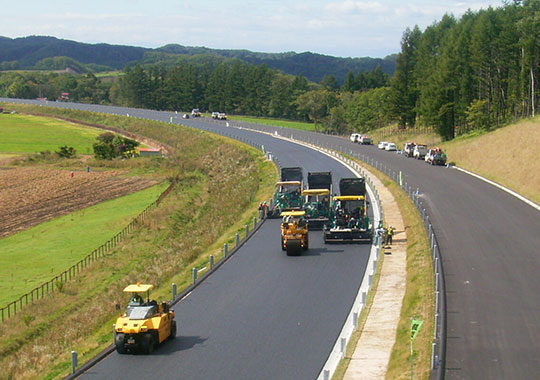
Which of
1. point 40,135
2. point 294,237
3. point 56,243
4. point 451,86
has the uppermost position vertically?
point 451,86

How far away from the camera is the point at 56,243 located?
49.3 meters

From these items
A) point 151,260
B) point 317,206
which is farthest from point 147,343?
point 317,206

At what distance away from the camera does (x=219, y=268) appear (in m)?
34.0

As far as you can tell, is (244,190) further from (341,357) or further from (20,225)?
(341,357)

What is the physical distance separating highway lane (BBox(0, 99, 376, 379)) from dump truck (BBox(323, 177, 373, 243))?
0.63 meters

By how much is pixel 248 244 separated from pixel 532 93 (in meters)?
59.9

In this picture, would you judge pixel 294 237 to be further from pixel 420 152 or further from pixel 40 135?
pixel 40 135

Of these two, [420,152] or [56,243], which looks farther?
[420,152]

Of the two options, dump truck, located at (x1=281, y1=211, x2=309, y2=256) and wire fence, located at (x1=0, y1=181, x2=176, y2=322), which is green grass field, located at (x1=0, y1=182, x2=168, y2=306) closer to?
wire fence, located at (x1=0, y1=181, x2=176, y2=322)

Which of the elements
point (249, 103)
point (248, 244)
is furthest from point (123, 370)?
point (249, 103)

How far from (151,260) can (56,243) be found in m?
9.70

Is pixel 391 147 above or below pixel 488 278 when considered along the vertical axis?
above

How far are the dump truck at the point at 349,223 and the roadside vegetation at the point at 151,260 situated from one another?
6323 millimetres

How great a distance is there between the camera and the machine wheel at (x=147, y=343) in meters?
22.4
